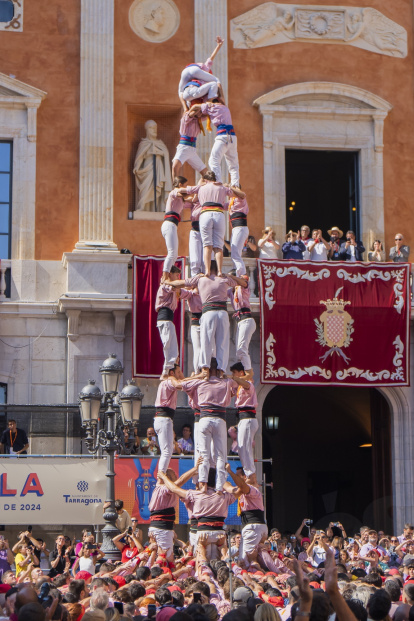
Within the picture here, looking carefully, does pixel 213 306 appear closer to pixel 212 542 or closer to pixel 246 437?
pixel 246 437

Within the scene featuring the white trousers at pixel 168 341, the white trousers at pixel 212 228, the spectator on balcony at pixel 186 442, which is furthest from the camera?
the spectator on balcony at pixel 186 442

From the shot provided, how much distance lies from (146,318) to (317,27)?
8.01 metres

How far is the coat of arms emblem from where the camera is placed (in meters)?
25.9

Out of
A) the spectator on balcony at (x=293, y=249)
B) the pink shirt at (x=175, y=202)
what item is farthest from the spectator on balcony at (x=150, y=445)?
the pink shirt at (x=175, y=202)

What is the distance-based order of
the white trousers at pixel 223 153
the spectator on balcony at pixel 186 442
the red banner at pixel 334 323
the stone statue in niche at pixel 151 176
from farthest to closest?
1. the stone statue in niche at pixel 151 176
2. the red banner at pixel 334 323
3. the spectator on balcony at pixel 186 442
4. the white trousers at pixel 223 153

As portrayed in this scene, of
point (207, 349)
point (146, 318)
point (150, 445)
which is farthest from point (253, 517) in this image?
point (146, 318)

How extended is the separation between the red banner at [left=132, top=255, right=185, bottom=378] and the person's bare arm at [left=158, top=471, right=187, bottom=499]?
306 inches

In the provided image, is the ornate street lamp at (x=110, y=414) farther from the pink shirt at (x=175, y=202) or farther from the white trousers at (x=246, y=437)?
the pink shirt at (x=175, y=202)

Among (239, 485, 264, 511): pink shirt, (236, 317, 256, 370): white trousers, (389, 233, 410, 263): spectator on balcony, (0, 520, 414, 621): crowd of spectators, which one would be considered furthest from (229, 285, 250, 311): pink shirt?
(389, 233, 410, 263): spectator on balcony

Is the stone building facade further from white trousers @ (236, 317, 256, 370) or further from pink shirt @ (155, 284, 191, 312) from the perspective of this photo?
pink shirt @ (155, 284, 191, 312)

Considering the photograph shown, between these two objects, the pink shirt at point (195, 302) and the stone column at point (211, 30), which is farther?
the stone column at point (211, 30)

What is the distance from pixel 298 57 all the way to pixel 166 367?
12.2 meters

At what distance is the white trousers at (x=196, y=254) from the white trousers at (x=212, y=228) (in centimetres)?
70

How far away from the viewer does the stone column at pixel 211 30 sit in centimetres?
2762
